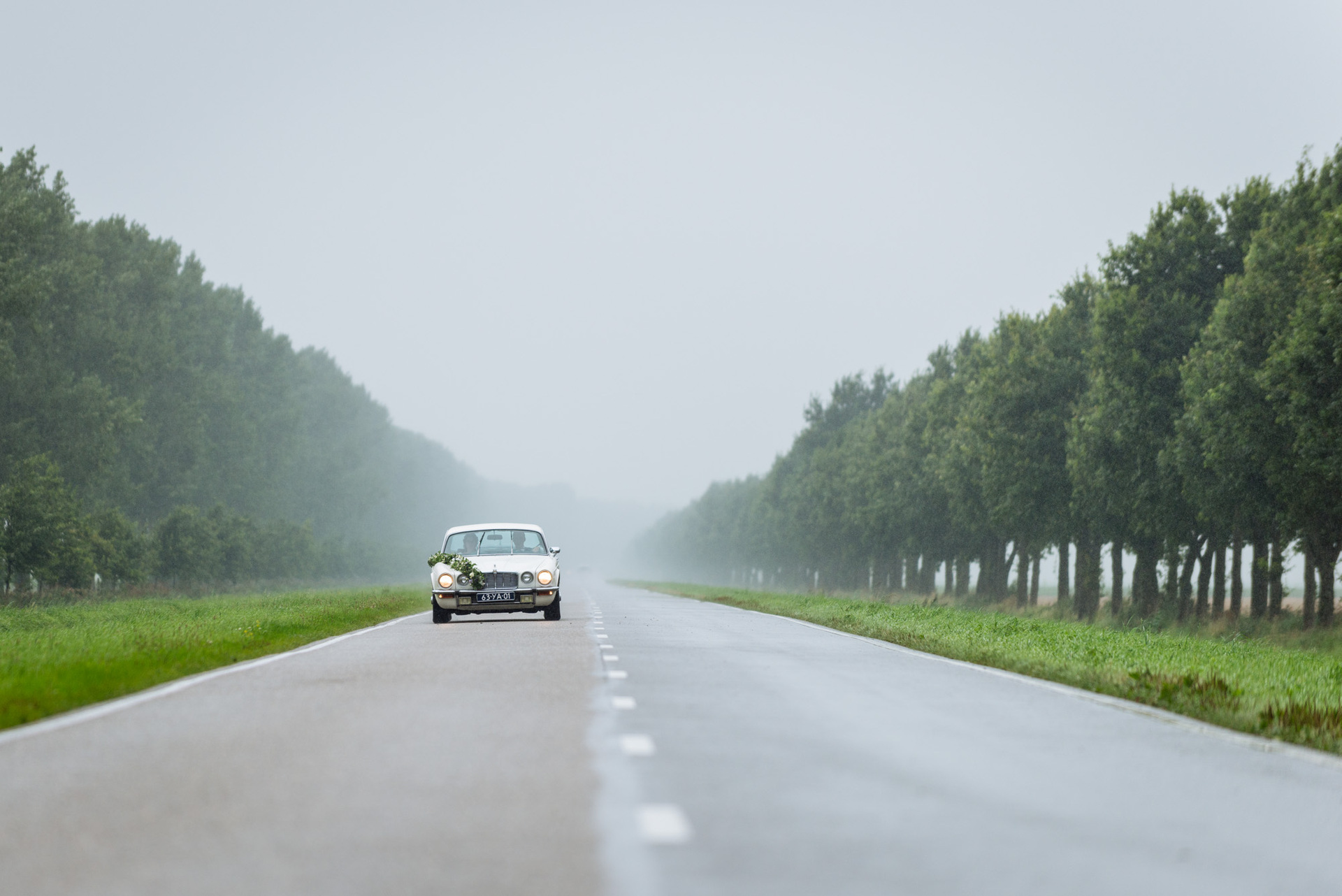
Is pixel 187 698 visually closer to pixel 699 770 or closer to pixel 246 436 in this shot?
pixel 699 770

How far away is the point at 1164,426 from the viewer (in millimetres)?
37750

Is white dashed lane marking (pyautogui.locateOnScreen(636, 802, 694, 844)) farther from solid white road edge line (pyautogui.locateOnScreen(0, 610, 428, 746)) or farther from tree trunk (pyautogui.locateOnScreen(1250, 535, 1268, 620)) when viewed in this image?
tree trunk (pyautogui.locateOnScreen(1250, 535, 1268, 620))

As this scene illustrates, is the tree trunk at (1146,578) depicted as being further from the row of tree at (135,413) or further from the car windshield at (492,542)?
the row of tree at (135,413)

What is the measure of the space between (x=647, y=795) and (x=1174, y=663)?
12.1 meters

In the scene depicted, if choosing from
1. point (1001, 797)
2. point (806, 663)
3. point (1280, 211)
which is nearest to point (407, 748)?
point (1001, 797)

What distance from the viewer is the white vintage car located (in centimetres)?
2633

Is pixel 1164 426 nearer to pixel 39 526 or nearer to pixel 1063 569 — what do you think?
pixel 1063 569

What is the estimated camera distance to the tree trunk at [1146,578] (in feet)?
137

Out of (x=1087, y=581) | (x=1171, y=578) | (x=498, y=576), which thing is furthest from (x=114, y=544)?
(x=1171, y=578)

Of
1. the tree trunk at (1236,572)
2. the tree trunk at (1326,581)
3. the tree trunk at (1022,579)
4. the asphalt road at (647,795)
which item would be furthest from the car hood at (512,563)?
the tree trunk at (1022,579)

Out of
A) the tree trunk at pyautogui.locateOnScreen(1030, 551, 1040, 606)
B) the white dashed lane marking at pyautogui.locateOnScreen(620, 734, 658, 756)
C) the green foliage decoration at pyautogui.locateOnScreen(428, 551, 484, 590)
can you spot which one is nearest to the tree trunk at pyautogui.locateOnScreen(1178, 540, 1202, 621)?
the tree trunk at pyautogui.locateOnScreen(1030, 551, 1040, 606)

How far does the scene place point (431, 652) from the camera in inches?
697

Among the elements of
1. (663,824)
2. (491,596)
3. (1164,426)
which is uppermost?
(1164,426)

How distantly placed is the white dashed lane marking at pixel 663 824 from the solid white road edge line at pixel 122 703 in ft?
15.2
